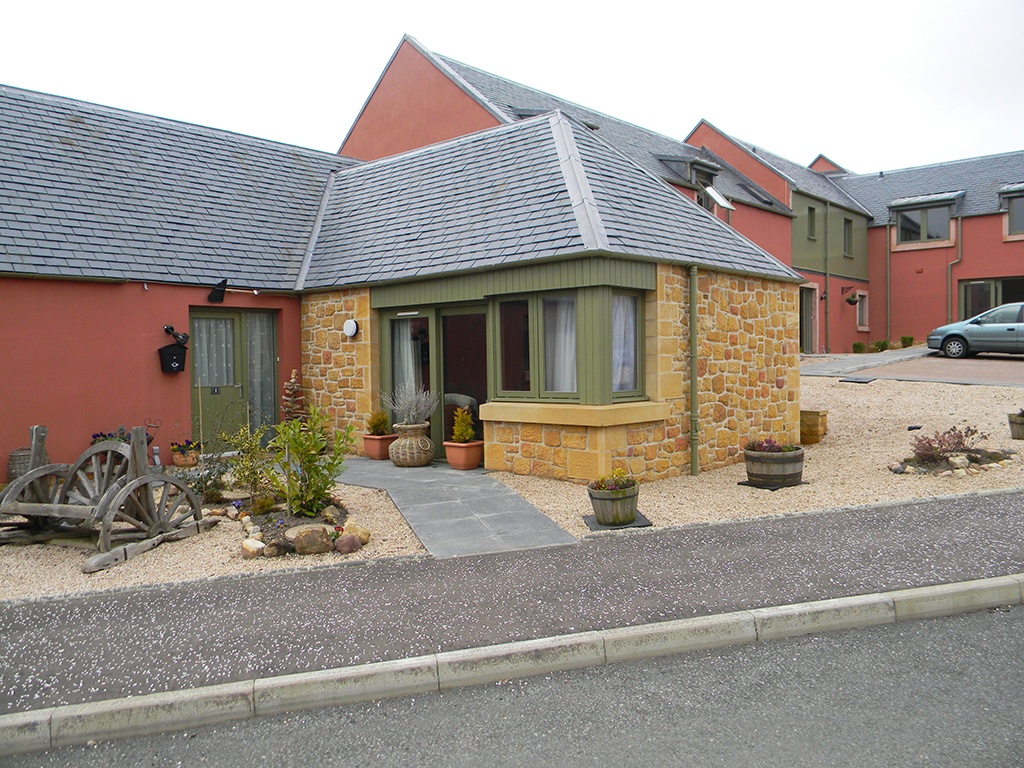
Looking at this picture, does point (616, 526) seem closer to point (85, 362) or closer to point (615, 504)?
point (615, 504)

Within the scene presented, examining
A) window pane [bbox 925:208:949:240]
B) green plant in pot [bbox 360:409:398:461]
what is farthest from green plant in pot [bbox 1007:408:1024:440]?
window pane [bbox 925:208:949:240]

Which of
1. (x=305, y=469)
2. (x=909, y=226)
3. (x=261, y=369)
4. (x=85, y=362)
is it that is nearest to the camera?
(x=305, y=469)

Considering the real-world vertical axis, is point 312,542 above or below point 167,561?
above

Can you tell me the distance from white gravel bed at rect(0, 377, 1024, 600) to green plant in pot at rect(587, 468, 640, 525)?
0.83 ft

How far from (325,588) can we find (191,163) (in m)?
10.7

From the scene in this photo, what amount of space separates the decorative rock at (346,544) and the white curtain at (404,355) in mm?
5021

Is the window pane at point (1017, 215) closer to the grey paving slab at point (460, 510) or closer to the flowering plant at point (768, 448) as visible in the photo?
the flowering plant at point (768, 448)

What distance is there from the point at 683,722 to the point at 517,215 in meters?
7.68

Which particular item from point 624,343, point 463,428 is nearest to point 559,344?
point 624,343

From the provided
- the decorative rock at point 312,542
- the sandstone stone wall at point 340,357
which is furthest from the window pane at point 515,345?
the decorative rock at point 312,542

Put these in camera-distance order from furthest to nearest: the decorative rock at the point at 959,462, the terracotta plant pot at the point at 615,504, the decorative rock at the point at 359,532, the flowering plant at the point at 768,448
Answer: the decorative rock at the point at 959,462
the flowering plant at the point at 768,448
the terracotta plant pot at the point at 615,504
the decorative rock at the point at 359,532

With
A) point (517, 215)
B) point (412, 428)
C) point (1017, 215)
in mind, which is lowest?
point (412, 428)

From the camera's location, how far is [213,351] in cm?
1180

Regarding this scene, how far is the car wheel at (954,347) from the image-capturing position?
2097cm
